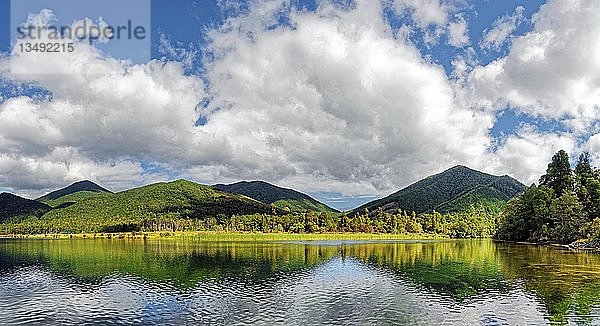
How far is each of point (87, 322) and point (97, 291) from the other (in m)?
17.7

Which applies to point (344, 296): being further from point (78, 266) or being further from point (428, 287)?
point (78, 266)

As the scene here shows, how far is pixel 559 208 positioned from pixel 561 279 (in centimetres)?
8093

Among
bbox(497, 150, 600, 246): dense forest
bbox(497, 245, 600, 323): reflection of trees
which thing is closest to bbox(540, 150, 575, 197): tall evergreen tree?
bbox(497, 150, 600, 246): dense forest

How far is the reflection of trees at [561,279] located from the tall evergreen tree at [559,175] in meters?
60.4

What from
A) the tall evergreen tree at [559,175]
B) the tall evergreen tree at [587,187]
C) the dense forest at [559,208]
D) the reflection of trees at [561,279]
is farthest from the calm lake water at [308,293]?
the tall evergreen tree at [559,175]

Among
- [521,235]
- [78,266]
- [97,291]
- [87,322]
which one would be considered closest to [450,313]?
[87,322]

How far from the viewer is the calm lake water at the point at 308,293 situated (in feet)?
138

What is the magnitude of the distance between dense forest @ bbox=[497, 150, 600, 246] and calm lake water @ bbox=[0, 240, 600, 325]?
4594cm

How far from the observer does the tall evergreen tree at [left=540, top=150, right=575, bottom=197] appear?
151 metres

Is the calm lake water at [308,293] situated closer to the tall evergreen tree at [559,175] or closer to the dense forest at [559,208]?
the dense forest at [559,208]

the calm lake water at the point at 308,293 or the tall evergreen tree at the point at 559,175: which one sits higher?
the tall evergreen tree at the point at 559,175

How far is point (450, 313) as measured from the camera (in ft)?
142

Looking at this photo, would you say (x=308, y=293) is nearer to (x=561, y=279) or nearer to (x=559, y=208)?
(x=561, y=279)

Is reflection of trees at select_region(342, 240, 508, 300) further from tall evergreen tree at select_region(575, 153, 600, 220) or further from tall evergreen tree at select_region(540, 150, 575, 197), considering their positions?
tall evergreen tree at select_region(540, 150, 575, 197)
